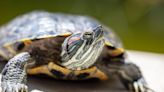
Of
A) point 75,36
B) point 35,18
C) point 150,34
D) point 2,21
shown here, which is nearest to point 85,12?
point 150,34

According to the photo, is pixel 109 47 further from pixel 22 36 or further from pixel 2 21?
pixel 2 21

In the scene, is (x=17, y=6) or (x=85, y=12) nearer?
(x=85, y=12)

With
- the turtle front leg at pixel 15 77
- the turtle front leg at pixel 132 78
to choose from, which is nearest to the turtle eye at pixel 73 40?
the turtle front leg at pixel 15 77

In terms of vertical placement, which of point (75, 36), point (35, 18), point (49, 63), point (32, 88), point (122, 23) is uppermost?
point (122, 23)

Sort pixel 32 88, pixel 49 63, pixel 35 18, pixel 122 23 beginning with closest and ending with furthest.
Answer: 1. pixel 32 88
2. pixel 49 63
3. pixel 35 18
4. pixel 122 23

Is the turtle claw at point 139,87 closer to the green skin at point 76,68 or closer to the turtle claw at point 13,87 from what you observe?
the green skin at point 76,68

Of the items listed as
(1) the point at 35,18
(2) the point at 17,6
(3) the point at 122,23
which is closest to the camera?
(1) the point at 35,18

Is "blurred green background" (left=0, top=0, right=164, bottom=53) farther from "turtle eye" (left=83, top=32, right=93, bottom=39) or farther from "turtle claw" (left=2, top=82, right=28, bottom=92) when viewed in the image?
"turtle claw" (left=2, top=82, right=28, bottom=92)

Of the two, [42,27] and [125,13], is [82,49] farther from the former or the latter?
[125,13]
